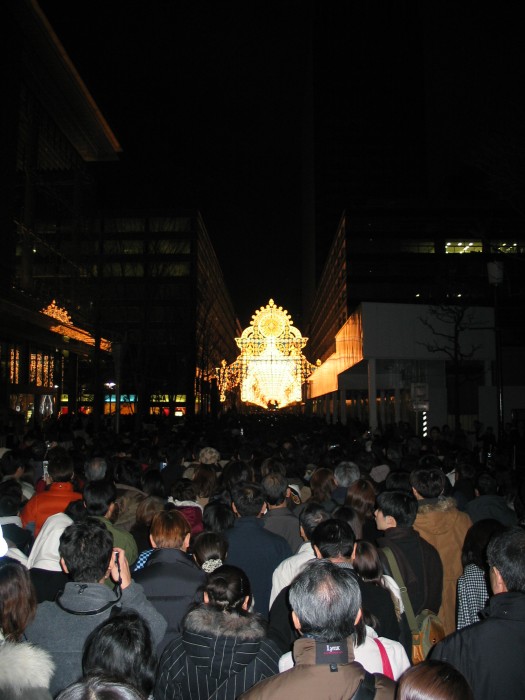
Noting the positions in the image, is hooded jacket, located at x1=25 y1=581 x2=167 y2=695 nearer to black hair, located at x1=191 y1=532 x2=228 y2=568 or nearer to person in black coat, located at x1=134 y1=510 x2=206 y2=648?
person in black coat, located at x1=134 y1=510 x2=206 y2=648

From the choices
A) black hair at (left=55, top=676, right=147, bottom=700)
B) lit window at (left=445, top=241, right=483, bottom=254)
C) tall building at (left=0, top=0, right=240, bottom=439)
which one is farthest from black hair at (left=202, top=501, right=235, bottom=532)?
lit window at (left=445, top=241, right=483, bottom=254)

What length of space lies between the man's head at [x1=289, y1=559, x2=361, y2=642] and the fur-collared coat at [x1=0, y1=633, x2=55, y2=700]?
1.06 metres

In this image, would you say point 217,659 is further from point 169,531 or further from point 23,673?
point 169,531

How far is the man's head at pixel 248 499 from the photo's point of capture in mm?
6008

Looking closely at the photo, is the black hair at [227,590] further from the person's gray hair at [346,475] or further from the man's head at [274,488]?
the person's gray hair at [346,475]

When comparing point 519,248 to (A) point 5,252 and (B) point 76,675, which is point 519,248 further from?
(B) point 76,675

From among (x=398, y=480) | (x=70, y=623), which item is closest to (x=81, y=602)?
(x=70, y=623)

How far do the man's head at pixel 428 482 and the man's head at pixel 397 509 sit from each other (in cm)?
101

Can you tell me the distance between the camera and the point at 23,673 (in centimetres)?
244

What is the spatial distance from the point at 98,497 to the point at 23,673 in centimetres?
352

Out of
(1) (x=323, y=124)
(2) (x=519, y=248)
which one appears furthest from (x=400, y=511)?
(1) (x=323, y=124)

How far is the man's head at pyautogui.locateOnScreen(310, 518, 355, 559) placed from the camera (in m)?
4.39

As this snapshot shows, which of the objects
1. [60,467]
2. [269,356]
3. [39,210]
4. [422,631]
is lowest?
[422,631]

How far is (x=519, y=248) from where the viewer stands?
68000mm
